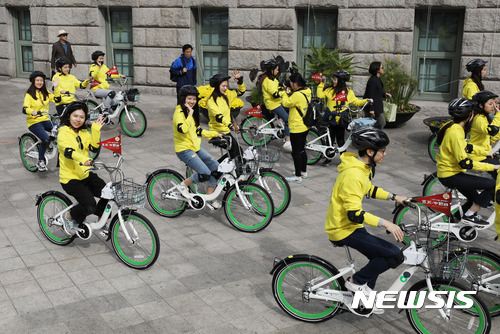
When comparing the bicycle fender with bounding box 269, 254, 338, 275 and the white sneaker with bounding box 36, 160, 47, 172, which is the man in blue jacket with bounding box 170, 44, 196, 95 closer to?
the white sneaker with bounding box 36, 160, 47, 172

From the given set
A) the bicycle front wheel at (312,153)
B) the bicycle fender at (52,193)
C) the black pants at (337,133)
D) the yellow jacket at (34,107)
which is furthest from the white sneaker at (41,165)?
the black pants at (337,133)

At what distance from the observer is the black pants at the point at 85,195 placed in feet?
24.5

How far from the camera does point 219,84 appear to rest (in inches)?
367

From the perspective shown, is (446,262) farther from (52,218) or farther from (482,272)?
(52,218)

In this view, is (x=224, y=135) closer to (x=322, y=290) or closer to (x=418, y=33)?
(x=322, y=290)

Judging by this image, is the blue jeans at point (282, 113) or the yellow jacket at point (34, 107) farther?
the blue jeans at point (282, 113)

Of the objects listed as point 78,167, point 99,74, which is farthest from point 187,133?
point 99,74

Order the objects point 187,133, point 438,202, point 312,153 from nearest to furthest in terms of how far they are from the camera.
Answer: point 438,202 < point 187,133 < point 312,153

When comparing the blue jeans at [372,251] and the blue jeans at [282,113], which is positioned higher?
the blue jeans at [282,113]

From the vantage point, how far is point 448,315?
5.46 metres

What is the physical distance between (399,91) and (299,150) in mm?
4892

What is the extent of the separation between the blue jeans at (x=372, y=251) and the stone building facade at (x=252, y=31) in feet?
34.2

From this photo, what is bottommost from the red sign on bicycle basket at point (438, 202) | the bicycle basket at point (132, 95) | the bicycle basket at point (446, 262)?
the bicycle basket at point (446, 262)

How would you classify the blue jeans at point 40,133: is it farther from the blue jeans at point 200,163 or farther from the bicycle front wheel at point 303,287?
the bicycle front wheel at point 303,287
